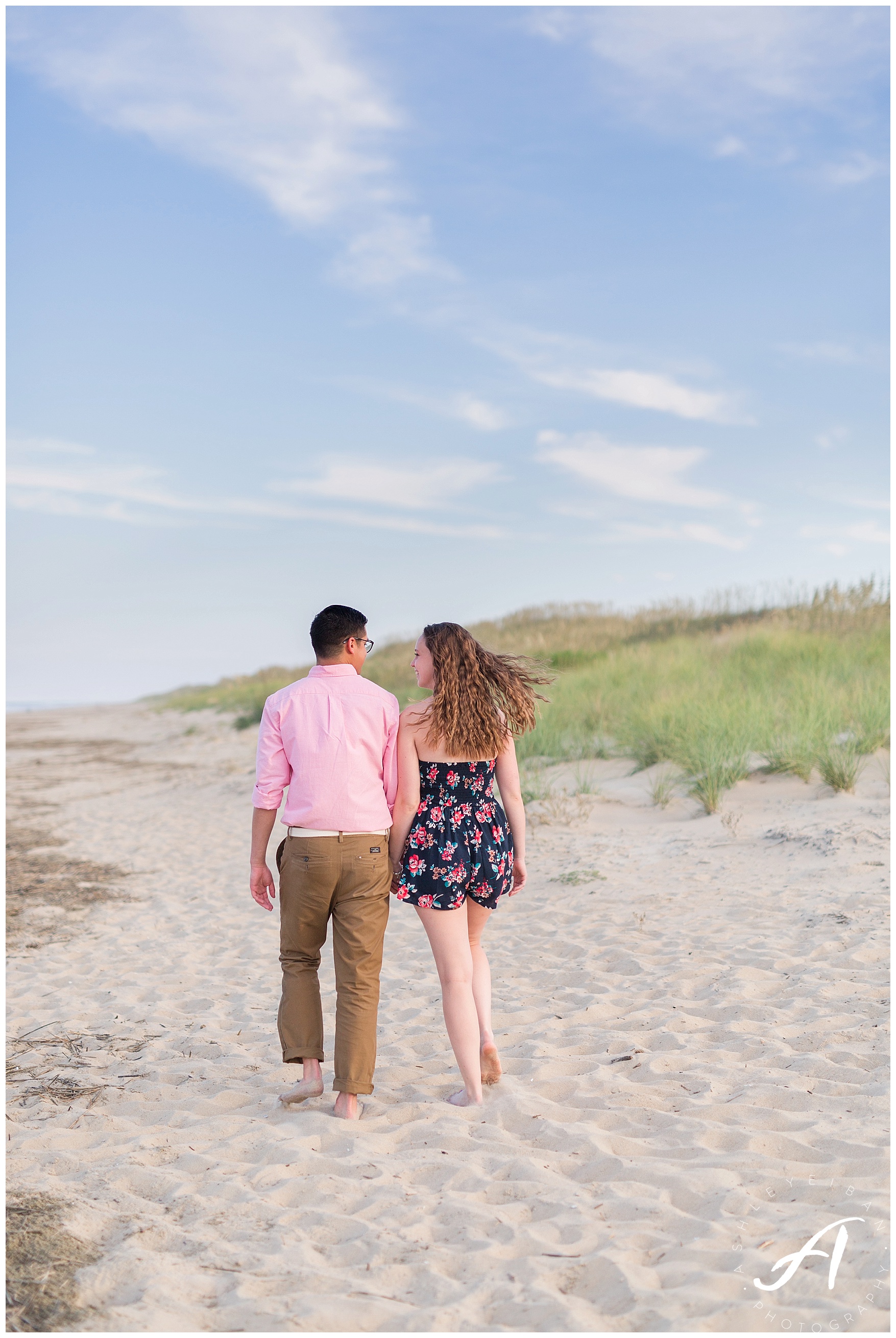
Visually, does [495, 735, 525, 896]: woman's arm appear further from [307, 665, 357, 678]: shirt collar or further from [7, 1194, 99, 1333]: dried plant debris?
[7, 1194, 99, 1333]: dried plant debris

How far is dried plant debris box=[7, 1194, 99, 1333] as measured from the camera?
9.45ft

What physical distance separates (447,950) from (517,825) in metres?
0.60

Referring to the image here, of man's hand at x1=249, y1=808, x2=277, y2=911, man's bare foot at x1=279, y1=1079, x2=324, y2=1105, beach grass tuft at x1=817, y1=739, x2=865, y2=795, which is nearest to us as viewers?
man's hand at x1=249, y1=808, x2=277, y2=911

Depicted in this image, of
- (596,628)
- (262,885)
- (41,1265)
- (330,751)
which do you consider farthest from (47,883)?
(596,628)

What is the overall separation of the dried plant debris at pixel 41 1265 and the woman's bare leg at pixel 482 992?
1.74 meters

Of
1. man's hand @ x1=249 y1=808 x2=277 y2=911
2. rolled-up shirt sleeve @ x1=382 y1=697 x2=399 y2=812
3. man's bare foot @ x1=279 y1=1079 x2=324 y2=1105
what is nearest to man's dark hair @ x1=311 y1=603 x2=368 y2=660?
rolled-up shirt sleeve @ x1=382 y1=697 x2=399 y2=812

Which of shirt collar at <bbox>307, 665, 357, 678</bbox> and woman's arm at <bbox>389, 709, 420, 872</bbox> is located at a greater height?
shirt collar at <bbox>307, 665, 357, 678</bbox>

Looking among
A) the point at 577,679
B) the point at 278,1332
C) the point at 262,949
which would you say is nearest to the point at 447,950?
the point at 278,1332

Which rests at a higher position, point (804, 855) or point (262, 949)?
point (804, 855)

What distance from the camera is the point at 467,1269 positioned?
3.09 metres

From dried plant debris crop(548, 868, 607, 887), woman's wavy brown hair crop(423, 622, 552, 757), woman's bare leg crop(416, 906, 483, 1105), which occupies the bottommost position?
dried plant debris crop(548, 868, 607, 887)

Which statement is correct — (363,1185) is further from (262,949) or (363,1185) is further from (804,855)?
(804,855)

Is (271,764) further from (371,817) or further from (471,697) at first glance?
(471,697)

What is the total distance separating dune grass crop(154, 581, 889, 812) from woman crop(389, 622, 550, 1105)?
18.7ft
